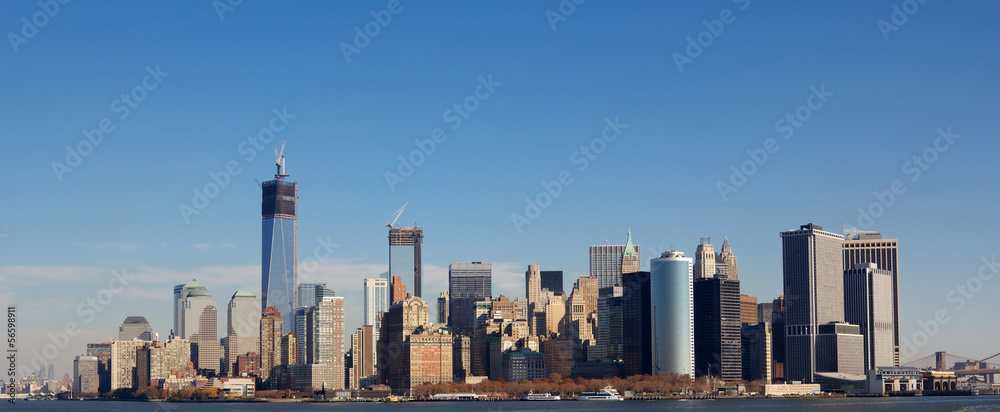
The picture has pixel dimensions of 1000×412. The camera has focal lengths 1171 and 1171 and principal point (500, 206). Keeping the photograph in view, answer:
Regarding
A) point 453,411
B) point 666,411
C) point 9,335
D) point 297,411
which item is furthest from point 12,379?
point 297,411

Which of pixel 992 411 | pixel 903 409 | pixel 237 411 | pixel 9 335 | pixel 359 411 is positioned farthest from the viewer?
pixel 237 411

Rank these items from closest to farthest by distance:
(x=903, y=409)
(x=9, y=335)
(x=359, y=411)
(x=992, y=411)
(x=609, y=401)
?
(x=9, y=335) → (x=992, y=411) → (x=903, y=409) → (x=359, y=411) → (x=609, y=401)

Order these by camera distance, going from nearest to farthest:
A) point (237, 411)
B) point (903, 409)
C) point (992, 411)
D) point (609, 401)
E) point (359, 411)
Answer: point (992, 411)
point (903, 409)
point (359, 411)
point (237, 411)
point (609, 401)

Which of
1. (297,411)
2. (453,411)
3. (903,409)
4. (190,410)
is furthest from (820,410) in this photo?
(190,410)

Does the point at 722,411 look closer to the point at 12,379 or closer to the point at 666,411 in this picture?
the point at 666,411

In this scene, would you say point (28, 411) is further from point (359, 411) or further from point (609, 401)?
point (609, 401)

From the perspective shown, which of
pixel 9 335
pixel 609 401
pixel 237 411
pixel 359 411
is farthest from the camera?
pixel 609 401

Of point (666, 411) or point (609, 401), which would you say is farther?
point (609, 401)

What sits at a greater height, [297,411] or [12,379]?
[12,379]

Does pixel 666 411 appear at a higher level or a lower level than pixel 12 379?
lower
